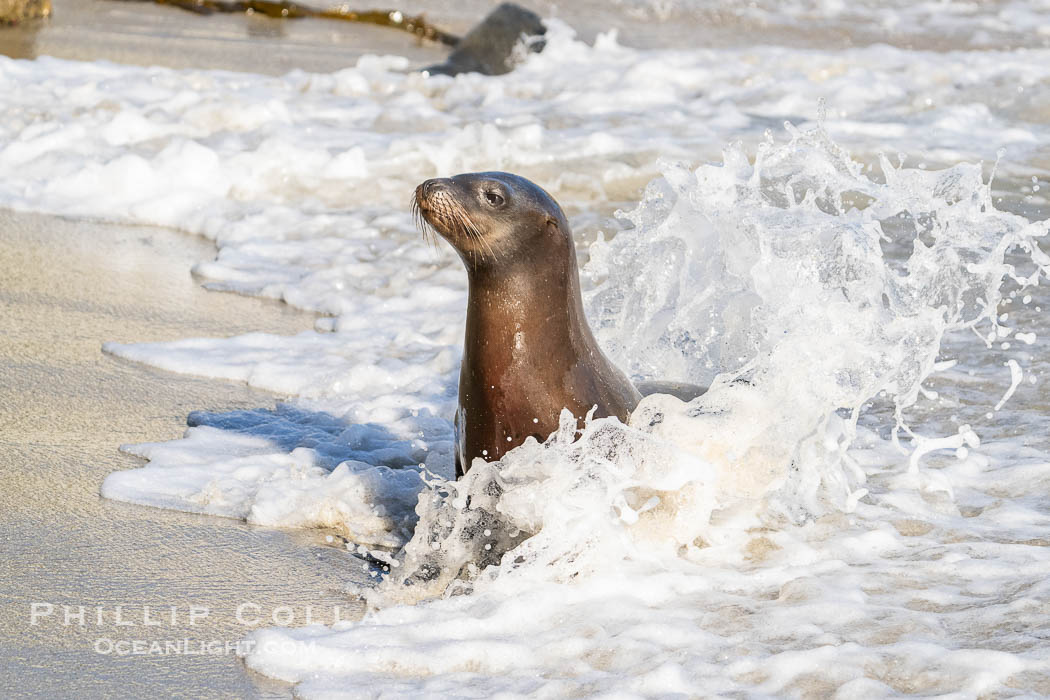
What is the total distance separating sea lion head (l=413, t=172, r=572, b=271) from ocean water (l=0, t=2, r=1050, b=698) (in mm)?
569

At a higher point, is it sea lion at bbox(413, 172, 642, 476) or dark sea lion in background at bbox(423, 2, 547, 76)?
dark sea lion in background at bbox(423, 2, 547, 76)

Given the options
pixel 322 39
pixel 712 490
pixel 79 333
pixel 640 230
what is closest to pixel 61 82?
pixel 322 39

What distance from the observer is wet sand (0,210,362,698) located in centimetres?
316

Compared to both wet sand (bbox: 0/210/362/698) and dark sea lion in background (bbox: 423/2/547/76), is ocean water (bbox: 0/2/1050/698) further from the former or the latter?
dark sea lion in background (bbox: 423/2/547/76)

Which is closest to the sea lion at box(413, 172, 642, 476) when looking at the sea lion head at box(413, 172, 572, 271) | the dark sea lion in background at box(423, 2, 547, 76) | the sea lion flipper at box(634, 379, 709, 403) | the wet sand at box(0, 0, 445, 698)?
the sea lion head at box(413, 172, 572, 271)

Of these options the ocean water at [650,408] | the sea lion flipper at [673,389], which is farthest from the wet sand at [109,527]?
the sea lion flipper at [673,389]

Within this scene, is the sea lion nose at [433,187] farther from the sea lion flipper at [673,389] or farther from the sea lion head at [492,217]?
the sea lion flipper at [673,389]

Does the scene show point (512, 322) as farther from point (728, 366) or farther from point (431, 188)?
point (728, 366)

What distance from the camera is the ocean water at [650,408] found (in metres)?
3.35

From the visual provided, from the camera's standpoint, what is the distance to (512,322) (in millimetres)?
3791

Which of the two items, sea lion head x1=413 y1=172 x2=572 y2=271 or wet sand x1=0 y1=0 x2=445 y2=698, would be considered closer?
wet sand x1=0 y1=0 x2=445 y2=698

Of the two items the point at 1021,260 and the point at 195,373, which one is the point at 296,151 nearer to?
the point at 195,373

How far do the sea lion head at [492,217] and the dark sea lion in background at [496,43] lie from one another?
892cm

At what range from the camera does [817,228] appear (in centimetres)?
547
